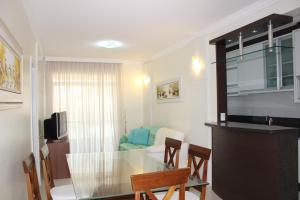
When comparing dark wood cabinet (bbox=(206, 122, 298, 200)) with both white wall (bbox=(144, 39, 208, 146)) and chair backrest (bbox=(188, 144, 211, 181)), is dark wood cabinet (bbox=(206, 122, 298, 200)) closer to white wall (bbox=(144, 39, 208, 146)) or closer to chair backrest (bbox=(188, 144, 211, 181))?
chair backrest (bbox=(188, 144, 211, 181))

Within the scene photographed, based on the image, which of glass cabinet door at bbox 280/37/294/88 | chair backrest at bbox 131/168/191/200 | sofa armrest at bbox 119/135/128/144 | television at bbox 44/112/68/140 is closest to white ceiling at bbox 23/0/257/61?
glass cabinet door at bbox 280/37/294/88

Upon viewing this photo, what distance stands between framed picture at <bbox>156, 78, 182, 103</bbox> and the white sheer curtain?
4.03 ft

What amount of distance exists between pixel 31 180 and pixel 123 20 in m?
2.50

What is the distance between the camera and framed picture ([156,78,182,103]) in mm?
5008

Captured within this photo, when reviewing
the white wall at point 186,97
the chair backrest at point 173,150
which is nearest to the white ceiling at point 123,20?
the white wall at point 186,97

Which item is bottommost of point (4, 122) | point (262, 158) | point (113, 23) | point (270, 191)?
point (270, 191)

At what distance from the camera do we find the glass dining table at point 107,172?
200cm

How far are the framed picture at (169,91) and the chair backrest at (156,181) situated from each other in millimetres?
3325

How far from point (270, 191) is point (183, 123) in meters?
2.41

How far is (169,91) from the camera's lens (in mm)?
5430

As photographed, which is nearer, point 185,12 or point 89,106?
point 185,12

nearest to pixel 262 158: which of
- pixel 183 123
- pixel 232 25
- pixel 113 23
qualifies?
Answer: pixel 232 25

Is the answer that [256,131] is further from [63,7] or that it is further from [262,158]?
[63,7]

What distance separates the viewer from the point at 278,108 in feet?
13.8
